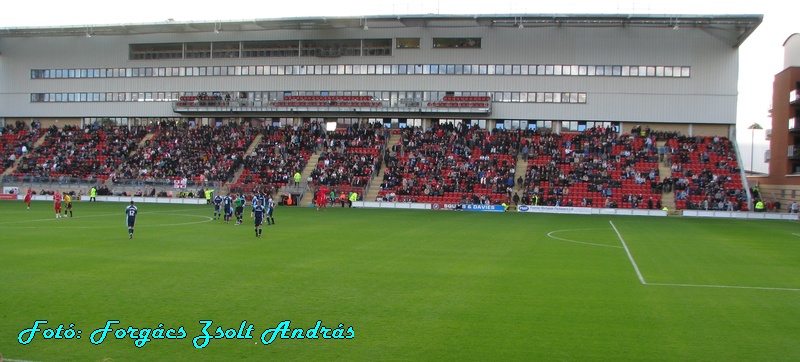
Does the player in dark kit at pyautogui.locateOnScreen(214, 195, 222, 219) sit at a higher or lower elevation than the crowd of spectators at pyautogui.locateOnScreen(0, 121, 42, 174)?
lower

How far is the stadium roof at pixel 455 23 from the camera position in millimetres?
55719

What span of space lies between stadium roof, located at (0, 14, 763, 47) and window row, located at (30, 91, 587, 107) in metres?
6.48

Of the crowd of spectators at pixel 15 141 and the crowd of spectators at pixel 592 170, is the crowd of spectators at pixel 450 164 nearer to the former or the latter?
the crowd of spectators at pixel 592 170

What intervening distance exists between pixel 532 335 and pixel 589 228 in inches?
947

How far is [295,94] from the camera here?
65188 millimetres

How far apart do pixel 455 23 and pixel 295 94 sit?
699 inches

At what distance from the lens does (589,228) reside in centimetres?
3397

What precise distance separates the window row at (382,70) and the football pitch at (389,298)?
3520 centimetres

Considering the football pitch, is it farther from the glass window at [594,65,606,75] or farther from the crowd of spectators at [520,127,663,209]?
the glass window at [594,65,606,75]

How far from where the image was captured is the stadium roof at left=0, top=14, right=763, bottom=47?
183ft

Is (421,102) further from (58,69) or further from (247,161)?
(58,69)

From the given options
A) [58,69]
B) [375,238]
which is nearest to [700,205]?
[375,238]

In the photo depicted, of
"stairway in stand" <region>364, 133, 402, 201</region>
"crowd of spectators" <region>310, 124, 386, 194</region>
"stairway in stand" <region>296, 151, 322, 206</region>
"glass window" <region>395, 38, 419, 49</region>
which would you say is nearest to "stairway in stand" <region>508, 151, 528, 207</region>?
"stairway in stand" <region>364, 133, 402, 201</region>

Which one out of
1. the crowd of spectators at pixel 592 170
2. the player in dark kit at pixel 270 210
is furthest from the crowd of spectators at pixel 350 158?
the player in dark kit at pixel 270 210
